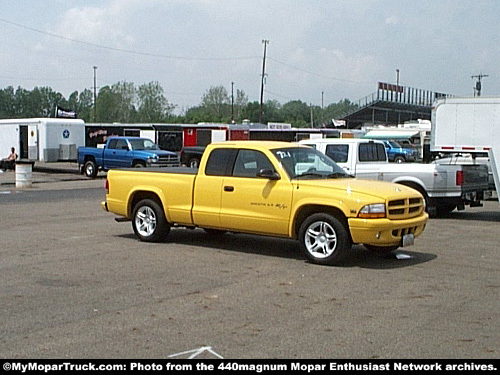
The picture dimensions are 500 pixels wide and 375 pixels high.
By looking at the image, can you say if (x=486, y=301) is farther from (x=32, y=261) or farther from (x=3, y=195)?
(x=3, y=195)

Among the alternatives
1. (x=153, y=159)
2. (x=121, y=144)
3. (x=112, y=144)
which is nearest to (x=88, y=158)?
(x=112, y=144)

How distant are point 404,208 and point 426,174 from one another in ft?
21.8

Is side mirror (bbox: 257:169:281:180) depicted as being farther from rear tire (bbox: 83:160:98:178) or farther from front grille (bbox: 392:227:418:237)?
rear tire (bbox: 83:160:98:178)

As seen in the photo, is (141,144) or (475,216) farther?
(141,144)

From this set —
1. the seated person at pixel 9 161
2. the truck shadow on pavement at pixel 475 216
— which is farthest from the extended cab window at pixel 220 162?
the seated person at pixel 9 161

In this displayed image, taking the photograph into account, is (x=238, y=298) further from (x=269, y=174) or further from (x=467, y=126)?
(x=467, y=126)

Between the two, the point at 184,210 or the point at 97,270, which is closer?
the point at 97,270

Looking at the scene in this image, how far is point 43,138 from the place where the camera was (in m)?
36.7

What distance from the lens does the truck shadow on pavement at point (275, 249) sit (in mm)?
10219

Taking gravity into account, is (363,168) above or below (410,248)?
above

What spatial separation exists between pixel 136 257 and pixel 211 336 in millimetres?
4367

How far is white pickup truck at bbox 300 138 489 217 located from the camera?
52.7 feet

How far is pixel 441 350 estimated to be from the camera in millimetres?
5902
